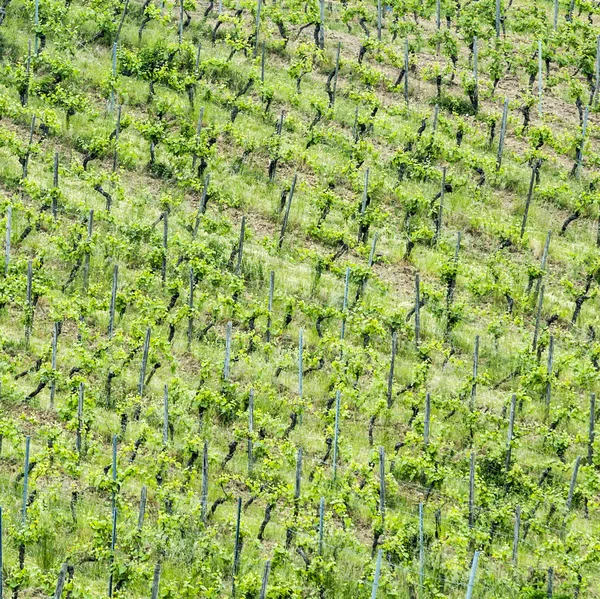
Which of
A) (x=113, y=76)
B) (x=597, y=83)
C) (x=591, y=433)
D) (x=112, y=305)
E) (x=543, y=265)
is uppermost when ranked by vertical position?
(x=597, y=83)

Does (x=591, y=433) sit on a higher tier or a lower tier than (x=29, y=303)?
lower

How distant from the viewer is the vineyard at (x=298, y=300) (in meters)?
19.7

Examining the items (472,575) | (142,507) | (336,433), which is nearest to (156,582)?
(142,507)

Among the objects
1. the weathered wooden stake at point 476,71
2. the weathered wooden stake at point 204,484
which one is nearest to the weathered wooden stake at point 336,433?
the weathered wooden stake at point 204,484

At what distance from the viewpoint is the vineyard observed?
64.6ft

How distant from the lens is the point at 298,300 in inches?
971

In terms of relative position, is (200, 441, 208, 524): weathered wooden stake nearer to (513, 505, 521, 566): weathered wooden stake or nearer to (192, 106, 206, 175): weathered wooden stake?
(513, 505, 521, 566): weathered wooden stake

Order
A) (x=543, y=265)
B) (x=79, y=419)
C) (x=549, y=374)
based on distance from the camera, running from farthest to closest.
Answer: (x=543, y=265)
(x=549, y=374)
(x=79, y=419)

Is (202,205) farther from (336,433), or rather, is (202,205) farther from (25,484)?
(25,484)

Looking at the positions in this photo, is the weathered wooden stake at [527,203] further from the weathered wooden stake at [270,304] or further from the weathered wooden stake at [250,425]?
the weathered wooden stake at [250,425]

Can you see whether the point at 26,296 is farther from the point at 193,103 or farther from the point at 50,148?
the point at 193,103

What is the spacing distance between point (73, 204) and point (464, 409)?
816 centimetres

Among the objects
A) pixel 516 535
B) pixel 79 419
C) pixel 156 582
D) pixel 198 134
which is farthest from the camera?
pixel 198 134

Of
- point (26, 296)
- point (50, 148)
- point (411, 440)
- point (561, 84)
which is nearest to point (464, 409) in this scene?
point (411, 440)
